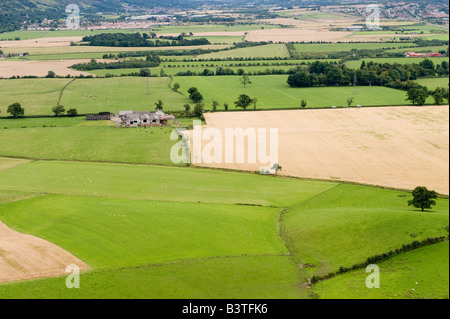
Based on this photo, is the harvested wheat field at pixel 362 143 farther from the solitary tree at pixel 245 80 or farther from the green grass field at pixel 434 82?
the solitary tree at pixel 245 80

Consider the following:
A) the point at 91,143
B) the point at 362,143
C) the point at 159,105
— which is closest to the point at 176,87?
the point at 159,105

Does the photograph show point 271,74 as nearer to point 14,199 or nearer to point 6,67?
point 6,67

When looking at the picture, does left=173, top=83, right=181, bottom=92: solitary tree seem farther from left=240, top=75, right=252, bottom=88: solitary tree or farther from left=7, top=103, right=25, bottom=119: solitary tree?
left=7, top=103, right=25, bottom=119: solitary tree

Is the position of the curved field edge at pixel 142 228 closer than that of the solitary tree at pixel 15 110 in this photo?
Yes

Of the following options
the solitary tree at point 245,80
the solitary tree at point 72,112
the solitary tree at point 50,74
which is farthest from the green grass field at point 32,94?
the solitary tree at point 245,80

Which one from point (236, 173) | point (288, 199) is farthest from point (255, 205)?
point (236, 173)

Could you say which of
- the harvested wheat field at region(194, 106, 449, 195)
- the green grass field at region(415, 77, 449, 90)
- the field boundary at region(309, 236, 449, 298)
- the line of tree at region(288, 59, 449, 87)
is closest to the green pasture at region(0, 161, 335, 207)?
the harvested wheat field at region(194, 106, 449, 195)
